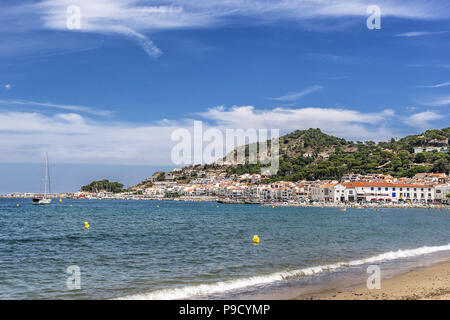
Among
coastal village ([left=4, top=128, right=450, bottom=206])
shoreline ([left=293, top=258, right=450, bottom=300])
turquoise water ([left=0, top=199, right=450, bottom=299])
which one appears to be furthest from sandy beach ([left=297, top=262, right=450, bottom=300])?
coastal village ([left=4, top=128, right=450, bottom=206])

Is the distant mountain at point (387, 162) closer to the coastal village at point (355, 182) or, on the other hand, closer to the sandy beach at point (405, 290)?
the coastal village at point (355, 182)

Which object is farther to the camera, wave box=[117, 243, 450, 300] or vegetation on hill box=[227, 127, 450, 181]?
vegetation on hill box=[227, 127, 450, 181]

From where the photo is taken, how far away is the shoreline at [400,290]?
10547 millimetres

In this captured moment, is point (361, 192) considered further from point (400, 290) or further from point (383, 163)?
point (400, 290)

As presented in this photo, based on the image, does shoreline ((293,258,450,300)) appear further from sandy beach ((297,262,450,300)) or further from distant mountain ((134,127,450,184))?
distant mountain ((134,127,450,184))

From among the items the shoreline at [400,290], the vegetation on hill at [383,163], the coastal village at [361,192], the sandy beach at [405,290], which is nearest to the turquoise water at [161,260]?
the shoreline at [400,290]

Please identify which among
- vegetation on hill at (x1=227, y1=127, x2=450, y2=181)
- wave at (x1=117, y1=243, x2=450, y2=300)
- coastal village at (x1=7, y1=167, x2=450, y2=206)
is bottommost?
coastal village at (x1=7, y1=167, x2=450, y2=206)

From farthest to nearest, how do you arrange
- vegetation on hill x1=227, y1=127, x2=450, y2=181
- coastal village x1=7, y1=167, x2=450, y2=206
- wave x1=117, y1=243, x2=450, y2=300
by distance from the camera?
vegetation on hill x1=227, y1=127, x2=450, y2=181 → coastal village x1=7, y1=167, x2=450, y2=206 → wave x1=117, y1=243, x2=450, y2=300

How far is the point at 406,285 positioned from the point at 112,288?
347 inches

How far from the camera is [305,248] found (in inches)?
852

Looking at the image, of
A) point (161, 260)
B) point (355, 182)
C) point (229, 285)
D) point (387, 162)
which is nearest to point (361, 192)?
point (355, 182)

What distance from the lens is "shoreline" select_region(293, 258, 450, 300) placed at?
1055 cm
